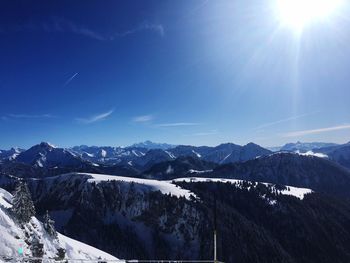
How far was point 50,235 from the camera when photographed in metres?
82.6

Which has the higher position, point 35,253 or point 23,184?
point 23,184

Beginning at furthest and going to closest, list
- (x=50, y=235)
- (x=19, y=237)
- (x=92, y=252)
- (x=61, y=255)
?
(x=92, y=252) < (x=50, y=235) < (x=61, y=255) < (x=19, y=237)

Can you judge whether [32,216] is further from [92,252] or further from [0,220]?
[92,252]

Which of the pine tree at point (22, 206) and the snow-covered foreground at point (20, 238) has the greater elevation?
the pine tree at point (22, 206)

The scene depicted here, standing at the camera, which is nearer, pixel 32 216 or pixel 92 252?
pixel 32 216

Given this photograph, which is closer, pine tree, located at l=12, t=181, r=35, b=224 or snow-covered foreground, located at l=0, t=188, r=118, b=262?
snow-covered foreground, located at l=0, t=188, r=118, b=262

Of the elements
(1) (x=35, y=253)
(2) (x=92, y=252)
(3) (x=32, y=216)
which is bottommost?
(2) (x=92, y=252)

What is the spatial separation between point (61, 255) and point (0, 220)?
18.1m

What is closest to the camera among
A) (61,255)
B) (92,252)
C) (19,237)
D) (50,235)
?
(19,237)

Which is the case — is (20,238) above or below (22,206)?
below

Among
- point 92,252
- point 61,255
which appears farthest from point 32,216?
point 92,252

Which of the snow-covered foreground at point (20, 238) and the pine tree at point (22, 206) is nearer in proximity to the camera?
the snow-covered foreground at point (20, 238)

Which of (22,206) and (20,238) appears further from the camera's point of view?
(22,206)

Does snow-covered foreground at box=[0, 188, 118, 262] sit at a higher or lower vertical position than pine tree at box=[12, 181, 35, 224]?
lower
